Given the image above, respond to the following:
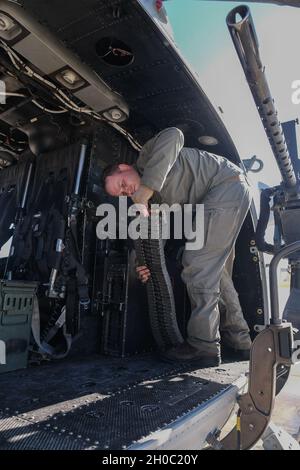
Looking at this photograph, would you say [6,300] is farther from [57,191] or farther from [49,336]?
[57,191]

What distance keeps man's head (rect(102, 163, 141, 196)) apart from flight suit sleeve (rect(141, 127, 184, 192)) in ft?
1.03

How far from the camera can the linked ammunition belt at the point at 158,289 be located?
2.60m

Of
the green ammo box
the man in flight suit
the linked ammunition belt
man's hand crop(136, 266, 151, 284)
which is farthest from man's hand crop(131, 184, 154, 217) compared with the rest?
the green ammo box

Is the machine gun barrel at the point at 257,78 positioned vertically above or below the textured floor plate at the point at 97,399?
above

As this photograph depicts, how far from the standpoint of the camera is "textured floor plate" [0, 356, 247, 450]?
116 cm

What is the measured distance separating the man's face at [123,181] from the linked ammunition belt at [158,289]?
31 centimetres

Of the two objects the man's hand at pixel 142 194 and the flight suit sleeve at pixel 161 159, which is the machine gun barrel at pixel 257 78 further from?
the man's hand at pixel 142 194

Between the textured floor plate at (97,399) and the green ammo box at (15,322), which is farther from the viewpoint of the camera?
the green ammo box at (15,322)

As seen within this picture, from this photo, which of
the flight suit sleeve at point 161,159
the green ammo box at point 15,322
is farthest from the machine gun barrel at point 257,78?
the green ammo box at point 15,322

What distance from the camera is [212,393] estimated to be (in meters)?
1.70


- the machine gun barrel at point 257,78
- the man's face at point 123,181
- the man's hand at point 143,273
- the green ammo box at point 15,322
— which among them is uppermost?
the machine gun barrel at point 257,78

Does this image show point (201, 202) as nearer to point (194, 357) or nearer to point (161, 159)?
point (161, 159)

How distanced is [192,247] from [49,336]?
134 centimetres

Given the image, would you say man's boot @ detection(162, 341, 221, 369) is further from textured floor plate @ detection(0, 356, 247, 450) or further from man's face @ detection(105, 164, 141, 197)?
man's face @ detection(105, 164, 141, 197)
